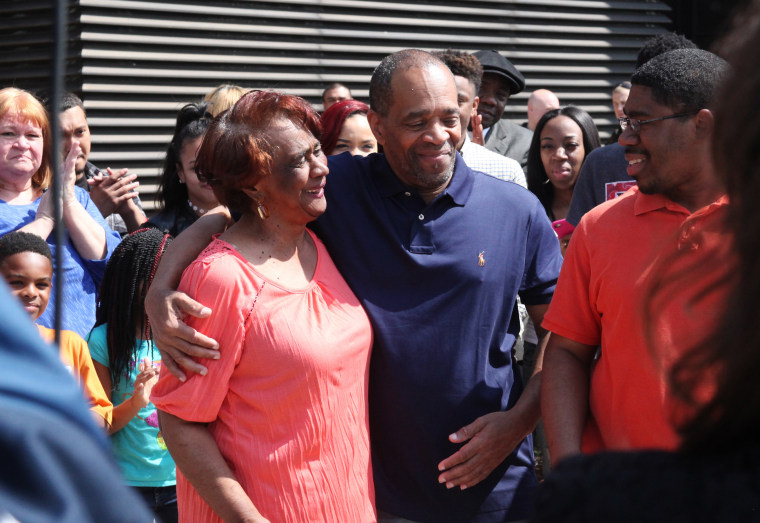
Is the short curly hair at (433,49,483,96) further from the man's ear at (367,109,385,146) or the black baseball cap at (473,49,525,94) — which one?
the man's ear at (367,109,385,146)

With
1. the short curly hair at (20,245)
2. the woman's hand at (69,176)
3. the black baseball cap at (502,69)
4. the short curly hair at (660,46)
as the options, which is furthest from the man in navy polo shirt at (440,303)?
the black baseball cap at (502,69)

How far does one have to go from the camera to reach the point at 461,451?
8.44ft

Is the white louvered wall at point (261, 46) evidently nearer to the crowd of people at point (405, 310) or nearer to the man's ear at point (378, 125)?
the man's ear at point (378, 125)

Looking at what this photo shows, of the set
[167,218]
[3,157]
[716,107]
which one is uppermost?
[716,107]

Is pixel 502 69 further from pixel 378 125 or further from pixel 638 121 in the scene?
pixel 638 121

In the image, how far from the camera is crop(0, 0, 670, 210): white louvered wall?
20.6ft

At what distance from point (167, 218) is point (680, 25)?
698 centimetres

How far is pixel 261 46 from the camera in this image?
6.81m

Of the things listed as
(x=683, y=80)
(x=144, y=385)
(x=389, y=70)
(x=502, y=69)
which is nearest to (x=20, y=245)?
(x=144, y=385)

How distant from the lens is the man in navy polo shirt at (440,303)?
2.65 metres

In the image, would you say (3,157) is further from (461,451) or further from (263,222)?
(461,451)

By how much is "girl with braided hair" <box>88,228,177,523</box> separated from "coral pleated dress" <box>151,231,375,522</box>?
111cm

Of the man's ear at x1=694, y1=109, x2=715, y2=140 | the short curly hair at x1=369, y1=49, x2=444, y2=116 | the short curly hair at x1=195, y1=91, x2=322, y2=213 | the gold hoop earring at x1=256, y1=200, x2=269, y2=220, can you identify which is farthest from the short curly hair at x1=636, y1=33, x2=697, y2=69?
the gold hoop earring at x1=256, y1=200, x2=269, y2=220

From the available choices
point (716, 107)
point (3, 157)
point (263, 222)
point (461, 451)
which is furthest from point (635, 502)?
point (3, 157)
